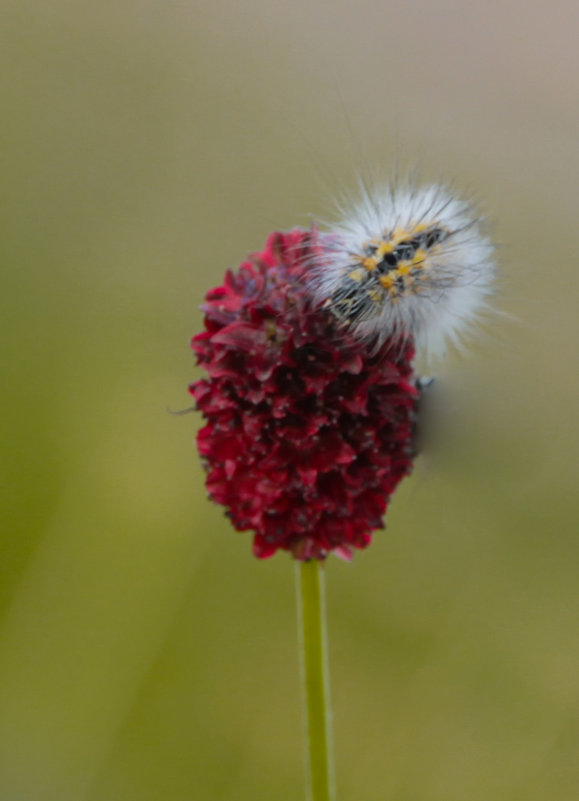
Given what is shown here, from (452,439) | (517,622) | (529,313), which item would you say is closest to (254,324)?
(452,439)

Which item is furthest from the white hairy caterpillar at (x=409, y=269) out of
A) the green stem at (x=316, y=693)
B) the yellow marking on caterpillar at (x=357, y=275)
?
the green stem at (x=316, y=693)

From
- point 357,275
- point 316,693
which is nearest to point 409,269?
point 357,275

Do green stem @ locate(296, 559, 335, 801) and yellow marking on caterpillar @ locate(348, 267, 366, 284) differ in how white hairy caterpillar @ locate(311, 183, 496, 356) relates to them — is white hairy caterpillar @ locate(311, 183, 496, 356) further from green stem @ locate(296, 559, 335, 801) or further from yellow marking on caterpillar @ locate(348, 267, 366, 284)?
green stem @ locate(296, 559, 335, 801)

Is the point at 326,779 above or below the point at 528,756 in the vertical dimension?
below

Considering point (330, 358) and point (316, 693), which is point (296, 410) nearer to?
point (330, 358)

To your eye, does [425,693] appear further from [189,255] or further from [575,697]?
[189,255]
